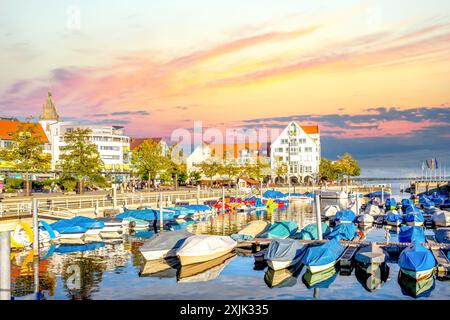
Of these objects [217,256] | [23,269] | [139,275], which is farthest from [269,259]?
[23,269]

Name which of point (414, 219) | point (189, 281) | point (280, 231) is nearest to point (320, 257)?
point (189, 281)

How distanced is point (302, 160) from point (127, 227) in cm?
11583

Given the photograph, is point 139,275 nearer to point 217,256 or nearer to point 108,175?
point 217,256

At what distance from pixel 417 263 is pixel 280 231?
17.5m

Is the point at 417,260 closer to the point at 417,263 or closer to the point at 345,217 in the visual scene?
the point at 417,263

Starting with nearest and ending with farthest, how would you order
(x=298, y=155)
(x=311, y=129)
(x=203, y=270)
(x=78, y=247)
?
(x=203, y=270), (x=78, y=247), (x=298, y=155), (x=311, y=129)

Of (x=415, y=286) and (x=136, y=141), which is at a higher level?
(x=136, y=141)

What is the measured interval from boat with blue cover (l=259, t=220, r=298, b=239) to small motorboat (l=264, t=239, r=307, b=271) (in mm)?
9574

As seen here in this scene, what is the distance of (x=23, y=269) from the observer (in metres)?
37.6

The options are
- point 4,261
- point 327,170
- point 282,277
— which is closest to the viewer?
point 4,261

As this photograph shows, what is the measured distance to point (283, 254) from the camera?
3688cm

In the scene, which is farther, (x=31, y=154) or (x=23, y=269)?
(x=31, y=154)

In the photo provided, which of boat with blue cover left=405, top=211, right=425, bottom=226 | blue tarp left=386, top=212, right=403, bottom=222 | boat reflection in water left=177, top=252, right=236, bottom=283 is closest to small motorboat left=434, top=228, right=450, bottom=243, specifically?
boat reflection in water left=177, top=252, right=236, bottom=283

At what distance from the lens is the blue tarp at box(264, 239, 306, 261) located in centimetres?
3669
